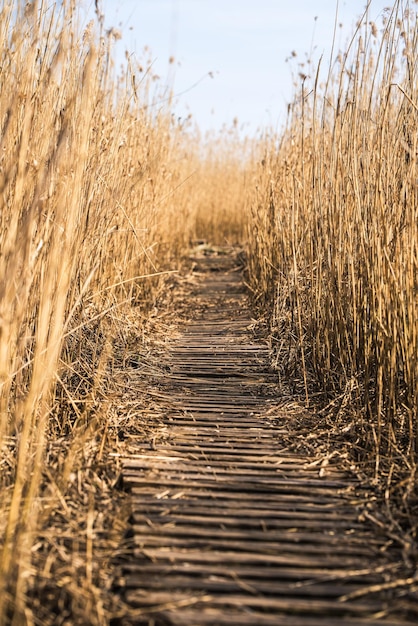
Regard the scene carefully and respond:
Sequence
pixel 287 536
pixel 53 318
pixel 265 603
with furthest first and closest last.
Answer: pixel 53 318 < pixel 287 536 < pixel 265 603

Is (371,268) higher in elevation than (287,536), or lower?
higher

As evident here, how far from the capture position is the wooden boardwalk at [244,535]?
3.70 ft

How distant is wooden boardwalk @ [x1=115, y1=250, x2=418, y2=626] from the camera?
113cm

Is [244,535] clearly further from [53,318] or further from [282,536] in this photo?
[53,318]

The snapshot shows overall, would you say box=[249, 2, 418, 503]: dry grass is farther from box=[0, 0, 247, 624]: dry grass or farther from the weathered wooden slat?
box=[0, 0, 247, 624]: dry grass

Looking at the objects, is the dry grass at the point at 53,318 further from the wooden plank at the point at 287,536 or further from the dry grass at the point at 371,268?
the dry grass at the point at 371,268

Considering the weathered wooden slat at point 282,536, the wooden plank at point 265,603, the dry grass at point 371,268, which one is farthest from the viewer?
the dry grass at point 371,268

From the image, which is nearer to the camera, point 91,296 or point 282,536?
point 282,536

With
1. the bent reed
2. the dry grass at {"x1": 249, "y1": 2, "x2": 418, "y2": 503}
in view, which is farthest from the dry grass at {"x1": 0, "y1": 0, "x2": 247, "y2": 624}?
the dry grass at {"x1": 249, "y1": 2, "x2": 418, "y2": 503}

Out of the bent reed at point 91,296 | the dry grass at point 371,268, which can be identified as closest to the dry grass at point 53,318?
the bent reed at point 91,296

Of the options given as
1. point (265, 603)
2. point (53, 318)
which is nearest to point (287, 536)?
point (265, 603)

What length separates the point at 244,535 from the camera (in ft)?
4.46

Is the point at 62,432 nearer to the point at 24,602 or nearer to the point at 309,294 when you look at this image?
the point at 24,602

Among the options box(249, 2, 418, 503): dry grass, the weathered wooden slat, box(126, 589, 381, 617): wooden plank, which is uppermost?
box(249, 2, 418, 503): dry grass
